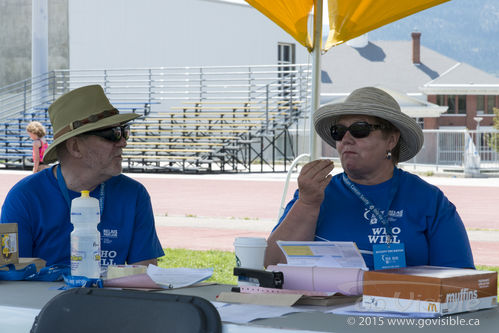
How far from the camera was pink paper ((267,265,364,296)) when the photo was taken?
2398mm

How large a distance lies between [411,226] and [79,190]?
4.56 feet

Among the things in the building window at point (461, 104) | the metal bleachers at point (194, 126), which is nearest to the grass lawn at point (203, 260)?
the metal bleachers at point (194, 126)

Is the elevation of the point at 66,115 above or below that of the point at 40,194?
above

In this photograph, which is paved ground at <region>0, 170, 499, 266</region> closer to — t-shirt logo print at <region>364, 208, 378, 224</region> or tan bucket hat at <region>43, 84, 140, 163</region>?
t-shirt logo print at <region>364, 208, 378, 224</region>

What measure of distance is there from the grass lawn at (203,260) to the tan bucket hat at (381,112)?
3.50 meters

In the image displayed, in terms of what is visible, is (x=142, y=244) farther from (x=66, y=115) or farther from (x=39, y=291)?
(x=39, y=291)

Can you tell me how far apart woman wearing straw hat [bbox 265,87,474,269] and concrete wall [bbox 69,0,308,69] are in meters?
29.1

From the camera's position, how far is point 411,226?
3186 millimetres

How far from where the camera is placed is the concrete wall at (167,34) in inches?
1249

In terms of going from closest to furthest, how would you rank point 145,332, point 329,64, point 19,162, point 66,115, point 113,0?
1. point 145,332
2. point 66,115
3. point 19,162
4. point 113,0
5. point 329,64

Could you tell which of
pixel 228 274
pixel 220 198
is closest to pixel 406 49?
pixel 220 198

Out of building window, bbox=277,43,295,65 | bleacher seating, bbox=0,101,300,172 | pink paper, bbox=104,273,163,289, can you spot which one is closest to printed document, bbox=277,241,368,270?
pink paper, bbox=104,273,163,289

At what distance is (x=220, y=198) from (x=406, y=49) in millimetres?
38161

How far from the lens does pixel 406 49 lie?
169 feet
